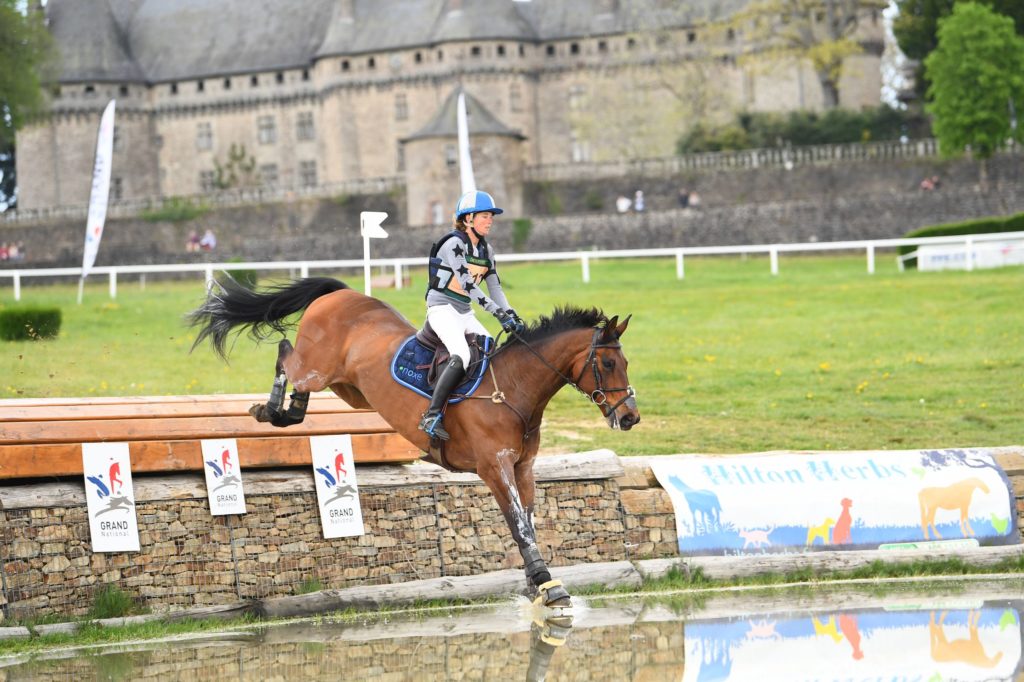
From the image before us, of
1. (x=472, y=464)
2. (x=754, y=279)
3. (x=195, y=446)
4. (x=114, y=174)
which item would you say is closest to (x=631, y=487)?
(x=472, y=464)

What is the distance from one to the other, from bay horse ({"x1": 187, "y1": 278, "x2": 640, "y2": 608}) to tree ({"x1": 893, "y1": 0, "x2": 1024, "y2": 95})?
65706 millimetres

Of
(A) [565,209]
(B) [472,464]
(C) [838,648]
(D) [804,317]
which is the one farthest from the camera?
(A) [565,209]

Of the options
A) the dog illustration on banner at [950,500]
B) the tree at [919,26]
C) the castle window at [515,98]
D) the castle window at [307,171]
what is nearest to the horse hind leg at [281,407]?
the dog illustration on banner at [950,500]

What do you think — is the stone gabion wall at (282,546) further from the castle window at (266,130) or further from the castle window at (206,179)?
the castle window at (206,179)

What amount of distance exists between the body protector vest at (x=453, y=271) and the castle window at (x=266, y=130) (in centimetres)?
8758

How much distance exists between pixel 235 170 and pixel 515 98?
18438mm

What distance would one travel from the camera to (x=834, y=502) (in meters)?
13.9

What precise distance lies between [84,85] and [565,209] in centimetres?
3499

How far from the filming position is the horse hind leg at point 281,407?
12234 mm

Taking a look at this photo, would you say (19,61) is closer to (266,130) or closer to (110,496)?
(266,130)

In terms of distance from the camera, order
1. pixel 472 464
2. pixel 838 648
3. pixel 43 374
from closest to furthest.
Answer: pixel 838 648 → pixel 472 464 → pixel 43 374

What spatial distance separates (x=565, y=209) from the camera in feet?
264

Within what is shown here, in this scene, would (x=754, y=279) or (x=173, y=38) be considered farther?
(x=173, y=38)

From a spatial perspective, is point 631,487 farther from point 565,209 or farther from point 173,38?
point 173,38
